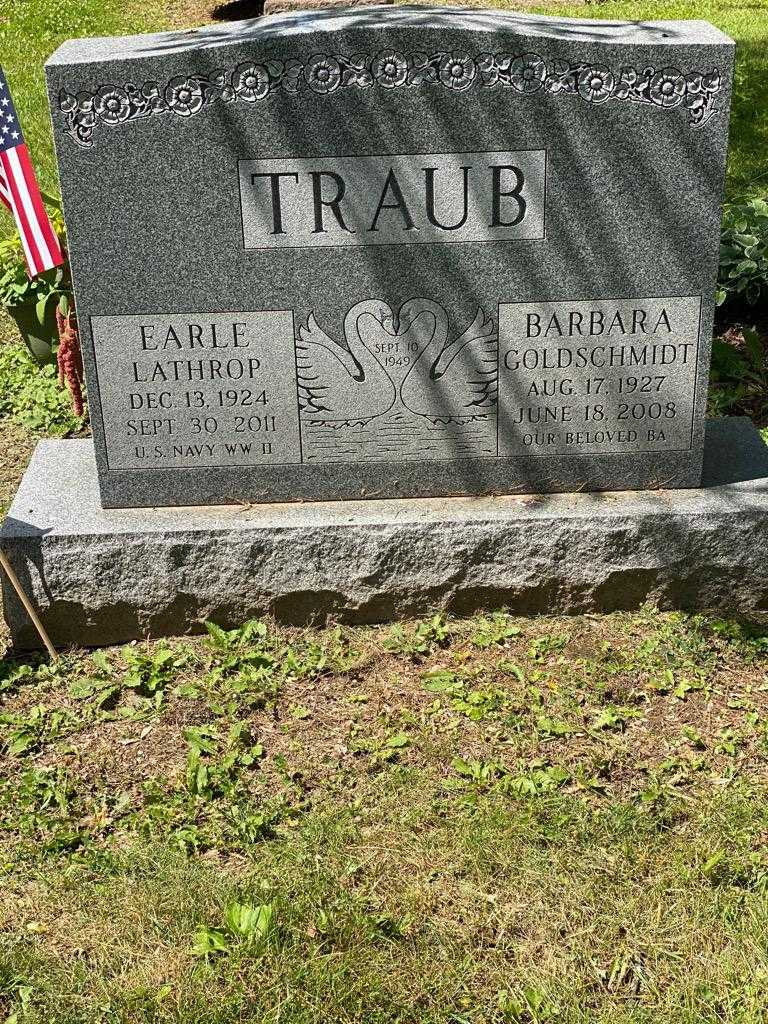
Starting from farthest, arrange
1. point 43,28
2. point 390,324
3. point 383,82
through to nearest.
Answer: point 43,28 → point 390,324 → point 383,82

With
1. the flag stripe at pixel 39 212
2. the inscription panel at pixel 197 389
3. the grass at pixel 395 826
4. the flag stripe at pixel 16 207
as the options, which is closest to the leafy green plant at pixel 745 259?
the grass at pixel 395 826

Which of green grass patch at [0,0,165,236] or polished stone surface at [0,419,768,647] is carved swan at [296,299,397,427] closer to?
polished stone surface at [0,419,768,647]

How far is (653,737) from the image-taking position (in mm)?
3783

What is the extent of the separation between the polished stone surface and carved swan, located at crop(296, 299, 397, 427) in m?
0.35

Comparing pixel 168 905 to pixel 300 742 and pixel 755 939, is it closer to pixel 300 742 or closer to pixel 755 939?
pixel 300 742

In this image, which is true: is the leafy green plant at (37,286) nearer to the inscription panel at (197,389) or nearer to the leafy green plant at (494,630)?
the inscription panel at (197,389)

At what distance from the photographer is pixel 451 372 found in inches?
166

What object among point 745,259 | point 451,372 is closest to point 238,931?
point 451,372

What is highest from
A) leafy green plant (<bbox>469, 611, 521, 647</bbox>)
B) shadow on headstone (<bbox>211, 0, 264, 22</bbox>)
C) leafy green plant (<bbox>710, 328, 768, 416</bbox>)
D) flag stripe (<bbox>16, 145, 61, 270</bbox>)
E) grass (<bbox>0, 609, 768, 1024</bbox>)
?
shadow on headstone (<bbox>211, 0, 264, 22</bbox>)

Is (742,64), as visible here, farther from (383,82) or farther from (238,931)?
(238,931)

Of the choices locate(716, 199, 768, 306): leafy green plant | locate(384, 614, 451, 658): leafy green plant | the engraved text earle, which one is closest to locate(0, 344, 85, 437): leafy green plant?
the engraved text earle

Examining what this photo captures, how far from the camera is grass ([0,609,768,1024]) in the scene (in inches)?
115

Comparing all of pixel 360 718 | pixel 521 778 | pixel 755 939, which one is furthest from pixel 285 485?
pixel 755 939

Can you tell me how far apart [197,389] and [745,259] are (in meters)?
3.41
